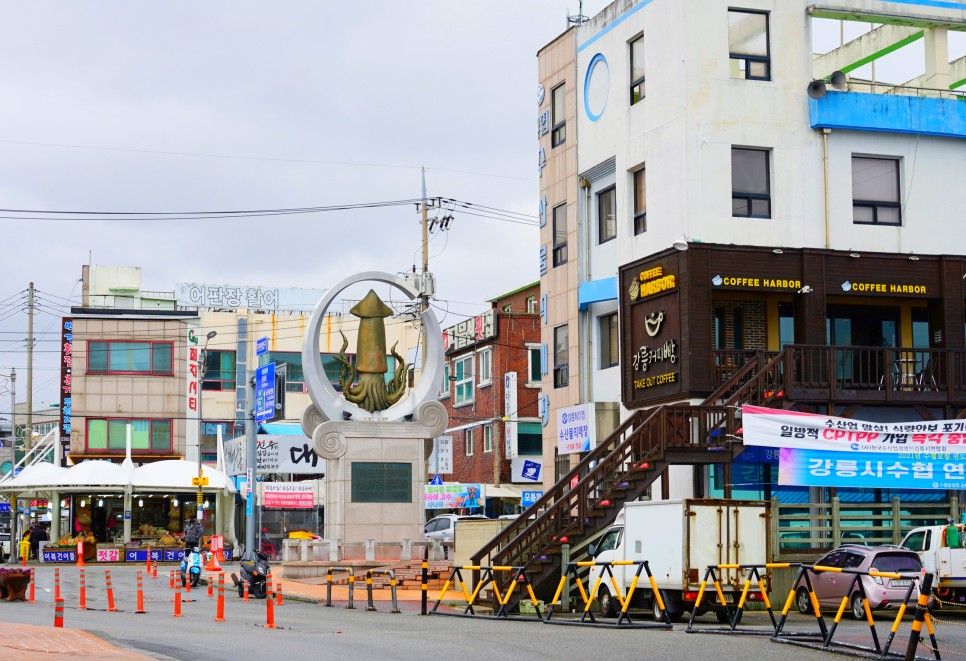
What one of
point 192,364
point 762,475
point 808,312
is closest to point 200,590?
point 762,475

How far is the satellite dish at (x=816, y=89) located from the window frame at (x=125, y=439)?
45906 millimetres

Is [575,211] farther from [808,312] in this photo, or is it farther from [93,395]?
[93,395]

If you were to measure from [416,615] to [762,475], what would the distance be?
10753 millimetres

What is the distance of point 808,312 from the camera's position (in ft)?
106

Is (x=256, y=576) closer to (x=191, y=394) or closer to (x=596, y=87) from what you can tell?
(x=596, y=87)

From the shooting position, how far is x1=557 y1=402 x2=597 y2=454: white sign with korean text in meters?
36.2

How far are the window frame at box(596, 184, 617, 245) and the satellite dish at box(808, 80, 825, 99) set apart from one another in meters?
5.80

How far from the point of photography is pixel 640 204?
115ft

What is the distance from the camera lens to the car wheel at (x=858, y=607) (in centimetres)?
2444

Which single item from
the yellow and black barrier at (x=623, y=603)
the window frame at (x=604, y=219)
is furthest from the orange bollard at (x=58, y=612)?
the window frame at (x=604, y=219)

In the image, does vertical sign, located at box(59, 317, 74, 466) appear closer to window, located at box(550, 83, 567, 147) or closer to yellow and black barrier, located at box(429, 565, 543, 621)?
window, located at box(550, 83, 567, 147)

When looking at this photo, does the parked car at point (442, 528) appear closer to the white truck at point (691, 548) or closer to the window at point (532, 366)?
the window at point (532, 366)

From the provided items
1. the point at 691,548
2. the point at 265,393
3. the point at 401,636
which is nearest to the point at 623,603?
the point at 691,548

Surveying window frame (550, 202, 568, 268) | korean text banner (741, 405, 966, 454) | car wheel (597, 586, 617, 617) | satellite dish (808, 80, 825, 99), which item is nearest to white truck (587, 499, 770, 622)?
car wheel (597, 586, 617, 617)
